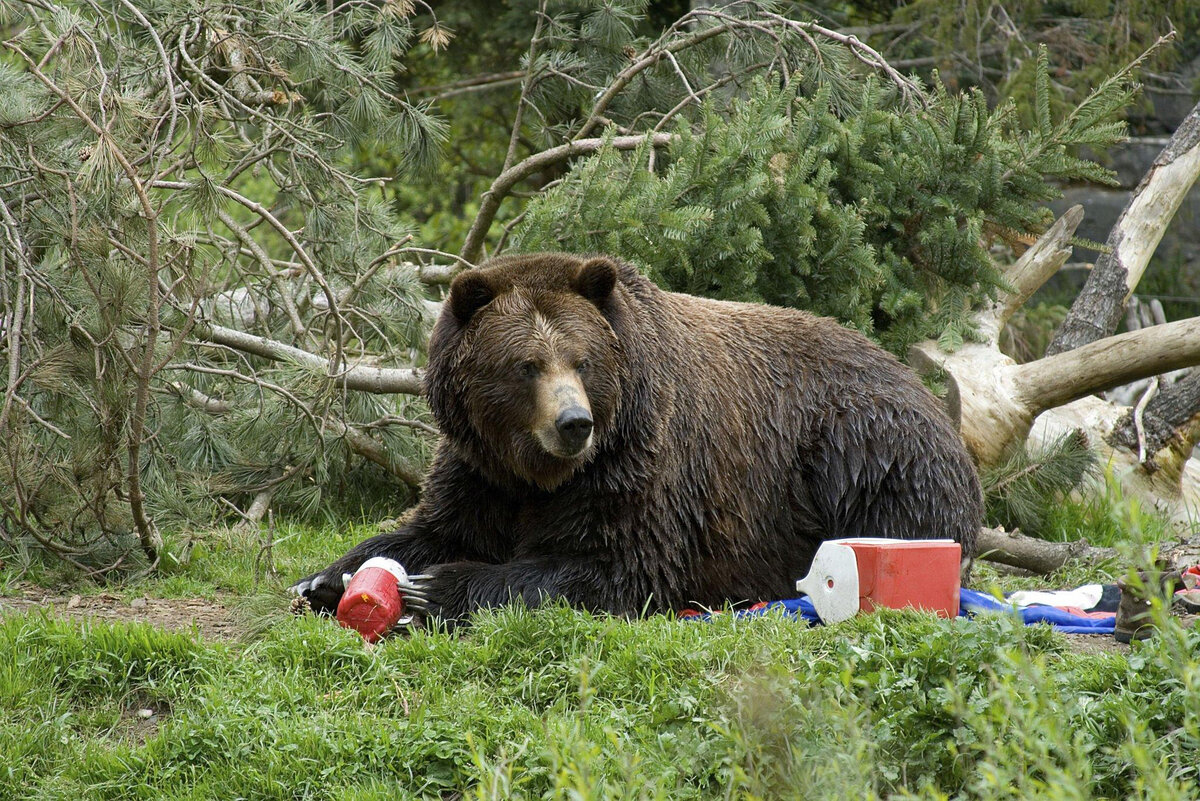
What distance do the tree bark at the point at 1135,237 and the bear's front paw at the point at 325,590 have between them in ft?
18.3

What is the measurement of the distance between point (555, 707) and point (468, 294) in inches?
69.7

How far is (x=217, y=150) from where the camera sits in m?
5.69

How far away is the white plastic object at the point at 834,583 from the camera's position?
4.54 meters

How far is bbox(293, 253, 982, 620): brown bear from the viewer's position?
4.75 metres

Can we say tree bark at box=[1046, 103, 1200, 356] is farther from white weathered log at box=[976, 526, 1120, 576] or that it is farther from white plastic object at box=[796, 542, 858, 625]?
white plastic object at box=[796, 542, 858, 625]

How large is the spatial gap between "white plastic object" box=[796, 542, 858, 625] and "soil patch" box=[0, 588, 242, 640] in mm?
2306

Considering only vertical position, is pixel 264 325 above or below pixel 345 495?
above

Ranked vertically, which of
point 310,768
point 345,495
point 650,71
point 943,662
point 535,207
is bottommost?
point 345,495

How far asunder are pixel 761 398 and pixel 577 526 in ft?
3.83

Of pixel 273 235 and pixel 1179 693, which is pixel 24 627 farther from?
pixel 273 235

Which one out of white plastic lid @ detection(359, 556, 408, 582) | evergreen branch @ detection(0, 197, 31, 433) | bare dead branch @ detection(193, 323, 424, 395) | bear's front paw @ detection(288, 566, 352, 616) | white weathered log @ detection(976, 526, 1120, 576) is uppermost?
evergreen branch @ detection(0, 197, 31, 433)

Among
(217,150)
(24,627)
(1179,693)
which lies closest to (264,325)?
(217,150)

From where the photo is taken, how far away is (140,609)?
5.04m

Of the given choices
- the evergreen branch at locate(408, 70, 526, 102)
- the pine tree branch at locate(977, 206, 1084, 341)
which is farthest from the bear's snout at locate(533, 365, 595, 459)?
the evergreen branch at locate(408, 70, 526, 102)
